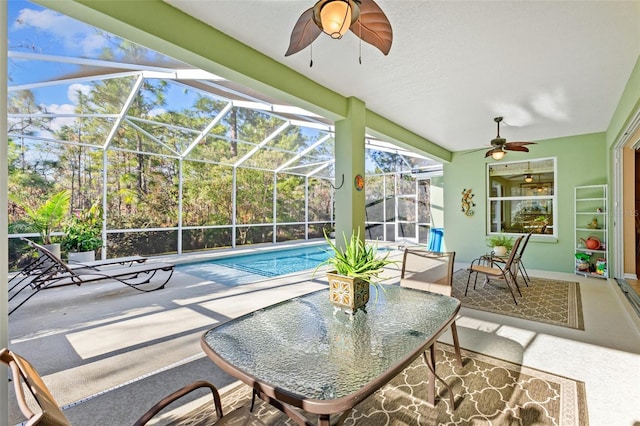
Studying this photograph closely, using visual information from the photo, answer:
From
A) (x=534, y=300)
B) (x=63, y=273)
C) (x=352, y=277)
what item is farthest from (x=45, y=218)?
(x=534, y=300)

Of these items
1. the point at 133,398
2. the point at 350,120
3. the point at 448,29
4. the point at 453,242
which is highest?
the point at 448,29

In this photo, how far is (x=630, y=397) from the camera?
6.51ft

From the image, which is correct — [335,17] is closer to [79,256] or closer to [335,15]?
[335,15]

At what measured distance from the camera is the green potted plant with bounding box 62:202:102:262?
6.00 m

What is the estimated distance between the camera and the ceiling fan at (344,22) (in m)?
1.45

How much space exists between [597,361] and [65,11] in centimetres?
512

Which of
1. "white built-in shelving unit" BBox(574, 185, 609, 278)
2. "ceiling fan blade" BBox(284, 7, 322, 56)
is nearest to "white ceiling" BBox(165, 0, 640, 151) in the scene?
"ceiling fan blade" BBox(284, 7, 322, 56)

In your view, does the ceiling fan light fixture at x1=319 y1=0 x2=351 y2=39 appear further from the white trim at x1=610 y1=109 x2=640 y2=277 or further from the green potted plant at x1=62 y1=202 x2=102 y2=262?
the green potted plant at x1=62 y1=202 x2=102 y2=262

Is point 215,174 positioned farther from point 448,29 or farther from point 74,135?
point 448,29

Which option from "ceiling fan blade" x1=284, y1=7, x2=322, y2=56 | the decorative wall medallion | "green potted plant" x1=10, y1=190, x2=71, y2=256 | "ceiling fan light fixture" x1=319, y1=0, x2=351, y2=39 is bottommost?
"green potted plant" x1=10, y1=190, x2=71, y2=256

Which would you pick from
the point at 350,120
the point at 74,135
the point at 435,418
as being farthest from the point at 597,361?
the point at 74,135

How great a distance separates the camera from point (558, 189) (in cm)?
637

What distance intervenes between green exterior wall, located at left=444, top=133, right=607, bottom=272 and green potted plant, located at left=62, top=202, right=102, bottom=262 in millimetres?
8845

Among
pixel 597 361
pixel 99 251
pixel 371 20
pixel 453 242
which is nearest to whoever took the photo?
pixel 371 20
